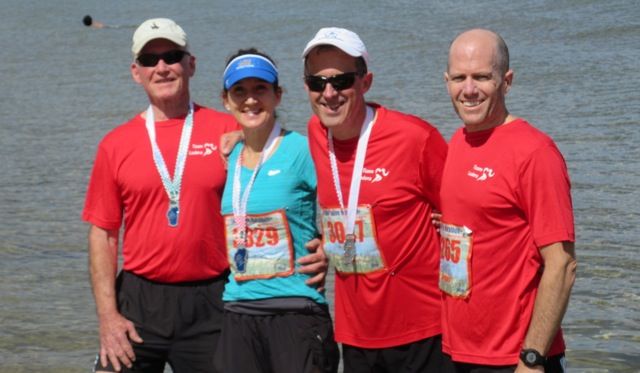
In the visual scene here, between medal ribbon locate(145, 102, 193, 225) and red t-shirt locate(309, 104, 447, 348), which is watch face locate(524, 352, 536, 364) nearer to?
red t-shirt locate(309, 104, 447, 348)

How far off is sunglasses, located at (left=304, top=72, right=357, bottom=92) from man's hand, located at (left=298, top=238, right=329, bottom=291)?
2.38 feet

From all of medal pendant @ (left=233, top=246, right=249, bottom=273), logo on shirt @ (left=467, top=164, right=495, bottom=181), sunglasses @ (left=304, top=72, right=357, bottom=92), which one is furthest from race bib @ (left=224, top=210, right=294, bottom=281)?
logo on shirt @ (left=467, top=164, right=495, bottom=181)

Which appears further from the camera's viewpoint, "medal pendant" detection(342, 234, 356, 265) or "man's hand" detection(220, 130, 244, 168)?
"man's hand" detection(220, 130, 244, 168)

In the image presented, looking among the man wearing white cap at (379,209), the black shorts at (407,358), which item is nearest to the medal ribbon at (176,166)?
the man wearing white cap at (379,209)

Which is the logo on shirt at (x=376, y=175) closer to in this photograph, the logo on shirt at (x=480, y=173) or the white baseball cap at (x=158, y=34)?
the logo on shirt at (x=480, y=173)

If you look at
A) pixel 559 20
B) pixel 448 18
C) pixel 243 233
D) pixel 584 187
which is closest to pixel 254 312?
pixel 243 233

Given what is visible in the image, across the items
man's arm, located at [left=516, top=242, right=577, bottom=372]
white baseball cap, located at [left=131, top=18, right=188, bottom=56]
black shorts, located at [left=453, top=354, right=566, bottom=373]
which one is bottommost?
black shorts, located at [left=453, top=354, right=566, bottom=373]

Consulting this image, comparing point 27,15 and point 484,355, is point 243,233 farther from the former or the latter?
point 27,15

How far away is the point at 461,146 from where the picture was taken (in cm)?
476

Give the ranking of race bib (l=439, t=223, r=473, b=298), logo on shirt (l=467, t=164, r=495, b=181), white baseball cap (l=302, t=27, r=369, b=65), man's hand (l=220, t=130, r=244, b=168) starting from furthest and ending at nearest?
man's hand (l=220, t=130, r=244, b=168), white baseball cap (l=302, t=27, r=369, b=65), race bib (l=439, t=223, r=473, b=298), logo on shirt (l=467, t=164, r=495, b=181)

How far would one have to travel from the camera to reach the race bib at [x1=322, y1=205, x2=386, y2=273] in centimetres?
510

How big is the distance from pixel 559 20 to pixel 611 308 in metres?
20.0

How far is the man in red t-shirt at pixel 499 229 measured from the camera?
4.39 m

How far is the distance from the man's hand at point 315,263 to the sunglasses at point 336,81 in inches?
28.6
